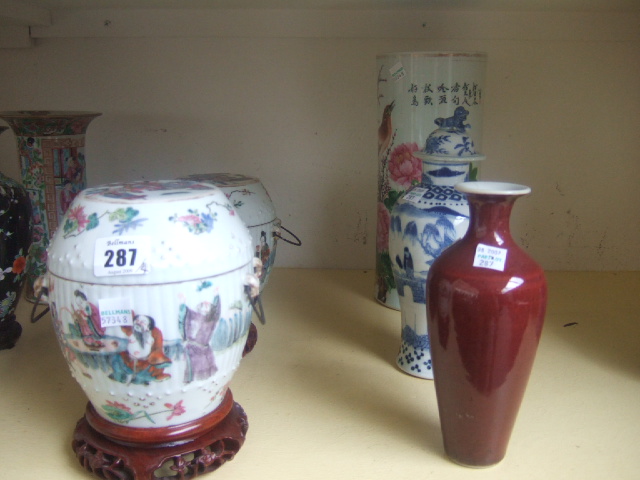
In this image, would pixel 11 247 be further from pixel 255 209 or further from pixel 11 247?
pixel 255 209

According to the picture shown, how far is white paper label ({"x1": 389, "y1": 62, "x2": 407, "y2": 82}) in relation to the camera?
1194 millimetres

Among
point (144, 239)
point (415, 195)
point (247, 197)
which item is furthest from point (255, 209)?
point (144, 239)

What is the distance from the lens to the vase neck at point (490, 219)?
75 centimetres

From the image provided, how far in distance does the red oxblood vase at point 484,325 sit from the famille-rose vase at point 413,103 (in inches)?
15.4

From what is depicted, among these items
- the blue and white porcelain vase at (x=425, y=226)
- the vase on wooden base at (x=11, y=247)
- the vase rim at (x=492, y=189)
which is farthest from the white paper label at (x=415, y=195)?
the vase on wooden base at (x=11, y=247)

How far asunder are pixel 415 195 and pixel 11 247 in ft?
2.07

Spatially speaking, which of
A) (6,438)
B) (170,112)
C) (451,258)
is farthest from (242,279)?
(170,112)

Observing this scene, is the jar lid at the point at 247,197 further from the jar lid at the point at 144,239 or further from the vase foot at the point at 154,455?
the vase foot at the point at 154,455

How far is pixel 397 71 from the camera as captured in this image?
1.20 metres

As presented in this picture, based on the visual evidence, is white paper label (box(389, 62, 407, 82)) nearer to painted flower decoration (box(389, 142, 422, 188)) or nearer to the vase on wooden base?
painted flower decoration (box(389, 142, 422, 188))

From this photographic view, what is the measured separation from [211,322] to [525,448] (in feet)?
1.38

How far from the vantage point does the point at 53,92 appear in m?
1.41

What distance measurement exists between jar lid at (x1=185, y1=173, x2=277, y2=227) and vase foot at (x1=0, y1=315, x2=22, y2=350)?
384mm

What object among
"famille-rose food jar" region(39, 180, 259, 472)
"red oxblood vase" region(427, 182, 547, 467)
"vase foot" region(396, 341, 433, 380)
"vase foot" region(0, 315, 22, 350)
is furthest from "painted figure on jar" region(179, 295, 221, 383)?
"vase foot" region(0, 315, 22, 350)
